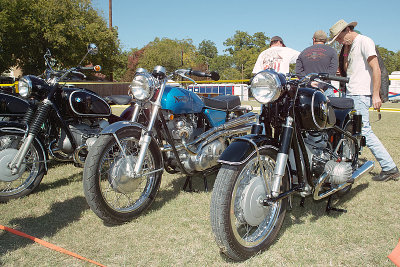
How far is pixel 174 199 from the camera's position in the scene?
12.3ft

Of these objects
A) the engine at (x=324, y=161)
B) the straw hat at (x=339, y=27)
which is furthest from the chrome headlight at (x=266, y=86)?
the straw hat at (x=339, y=27)

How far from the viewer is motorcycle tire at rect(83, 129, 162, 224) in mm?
2787

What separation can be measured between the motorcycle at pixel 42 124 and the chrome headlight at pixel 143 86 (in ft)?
1.99

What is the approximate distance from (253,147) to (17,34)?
2846 centimetres

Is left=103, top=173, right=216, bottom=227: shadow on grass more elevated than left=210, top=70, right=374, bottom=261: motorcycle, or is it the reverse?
left=210, top=70, right=374, bottom=261: motorcycle

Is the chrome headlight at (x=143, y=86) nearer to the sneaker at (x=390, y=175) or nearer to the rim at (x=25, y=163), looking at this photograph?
the rim at (x=25, y=163)

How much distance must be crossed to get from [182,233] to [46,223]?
126 centimetres

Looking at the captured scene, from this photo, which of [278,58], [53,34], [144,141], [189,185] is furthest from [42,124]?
[53,34]

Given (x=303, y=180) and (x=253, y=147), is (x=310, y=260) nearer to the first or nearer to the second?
(x=303, y=180)

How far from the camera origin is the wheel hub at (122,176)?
9.68 ft

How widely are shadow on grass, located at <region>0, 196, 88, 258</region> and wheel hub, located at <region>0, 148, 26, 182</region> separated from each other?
47cm

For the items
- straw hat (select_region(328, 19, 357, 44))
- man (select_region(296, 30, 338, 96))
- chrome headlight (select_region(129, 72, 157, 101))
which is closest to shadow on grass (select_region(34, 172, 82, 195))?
chrome headlight (select_region(129, 72, 157, 101))

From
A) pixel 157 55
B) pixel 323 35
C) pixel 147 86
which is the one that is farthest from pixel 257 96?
pixel 157 55

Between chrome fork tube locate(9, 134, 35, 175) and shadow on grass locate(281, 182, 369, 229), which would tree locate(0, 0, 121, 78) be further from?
shadow on grass locate(281, 182, 369, 229)
